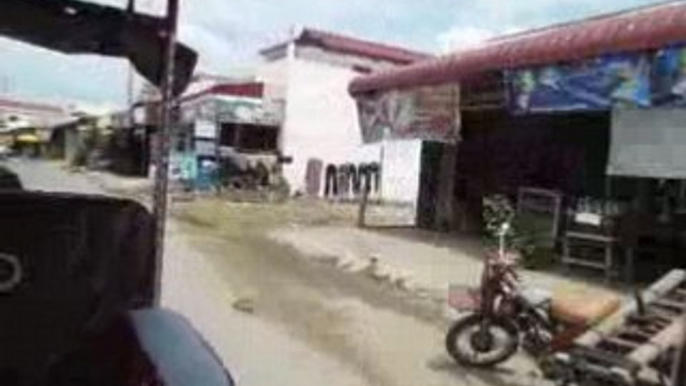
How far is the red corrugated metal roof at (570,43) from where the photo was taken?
1444 centimetres

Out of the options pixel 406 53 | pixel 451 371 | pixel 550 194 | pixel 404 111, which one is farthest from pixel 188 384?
pixel 406 53

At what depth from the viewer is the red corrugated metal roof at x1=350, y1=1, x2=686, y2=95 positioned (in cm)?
1444

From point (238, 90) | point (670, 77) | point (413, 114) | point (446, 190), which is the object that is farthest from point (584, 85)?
point (238, 90)

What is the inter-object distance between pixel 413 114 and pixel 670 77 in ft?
26.3

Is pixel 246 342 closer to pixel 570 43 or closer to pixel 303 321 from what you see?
pixel 303 321

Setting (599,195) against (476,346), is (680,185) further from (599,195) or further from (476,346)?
(476,346)

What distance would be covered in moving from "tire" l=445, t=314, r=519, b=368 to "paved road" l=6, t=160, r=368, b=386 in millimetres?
925

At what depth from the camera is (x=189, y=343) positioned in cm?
495

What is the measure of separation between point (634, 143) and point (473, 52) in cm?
423

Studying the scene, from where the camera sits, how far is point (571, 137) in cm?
2112

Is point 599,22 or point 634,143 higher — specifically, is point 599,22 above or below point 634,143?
above

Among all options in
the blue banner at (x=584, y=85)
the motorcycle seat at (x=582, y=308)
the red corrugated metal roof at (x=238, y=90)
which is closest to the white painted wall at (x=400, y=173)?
the red corrugated metal roof at (x=238, y=90)

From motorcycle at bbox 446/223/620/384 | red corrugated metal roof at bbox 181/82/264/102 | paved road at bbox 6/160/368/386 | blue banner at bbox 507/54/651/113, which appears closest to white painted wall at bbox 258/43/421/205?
red corrugated metal roof at bbox 181/82/264/102

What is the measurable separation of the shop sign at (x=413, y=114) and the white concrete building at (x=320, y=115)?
16.3m
